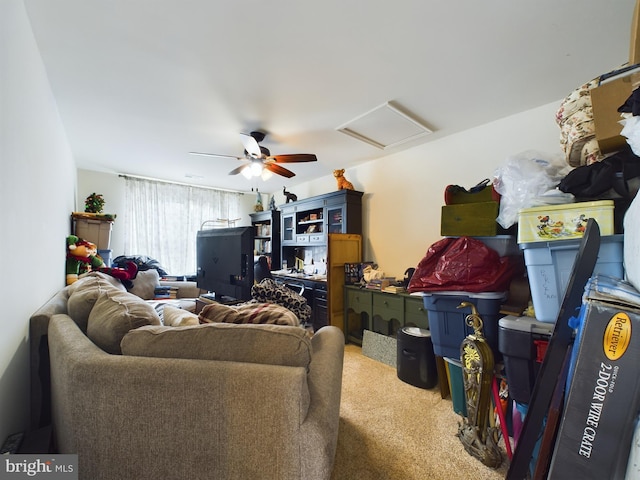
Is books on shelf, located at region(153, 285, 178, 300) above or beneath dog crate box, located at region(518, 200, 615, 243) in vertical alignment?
beneath

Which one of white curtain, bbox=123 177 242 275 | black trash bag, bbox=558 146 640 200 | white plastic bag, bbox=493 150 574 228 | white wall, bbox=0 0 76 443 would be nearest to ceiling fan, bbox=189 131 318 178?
white wall, bbox=0 0 76 443

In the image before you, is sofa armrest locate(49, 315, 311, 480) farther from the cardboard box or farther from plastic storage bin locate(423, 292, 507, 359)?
plastic storage bin locate(423, 292, 507, 359)

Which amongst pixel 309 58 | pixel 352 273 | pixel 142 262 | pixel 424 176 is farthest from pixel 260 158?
pixel 142 262

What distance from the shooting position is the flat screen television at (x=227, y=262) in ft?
5.84

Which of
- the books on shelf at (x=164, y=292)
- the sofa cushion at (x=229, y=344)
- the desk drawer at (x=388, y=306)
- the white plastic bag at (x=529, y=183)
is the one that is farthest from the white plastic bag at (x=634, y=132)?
the books on shelf at (x=164, y=292)

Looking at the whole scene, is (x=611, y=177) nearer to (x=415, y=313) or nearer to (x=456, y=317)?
(x=456, y=317)

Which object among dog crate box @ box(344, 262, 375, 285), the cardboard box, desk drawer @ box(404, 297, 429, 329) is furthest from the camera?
dog crate box @ box(344, 262, 375, 285)

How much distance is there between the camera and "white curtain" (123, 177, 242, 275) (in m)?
4.23

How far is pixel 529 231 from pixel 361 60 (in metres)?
1.36

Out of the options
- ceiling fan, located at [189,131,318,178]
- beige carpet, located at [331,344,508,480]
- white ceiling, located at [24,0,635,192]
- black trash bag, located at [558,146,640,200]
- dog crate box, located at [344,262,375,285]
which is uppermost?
white ceiling, located at [24,0,635,192]

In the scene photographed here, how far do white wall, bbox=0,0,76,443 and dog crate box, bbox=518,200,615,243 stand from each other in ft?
7.32

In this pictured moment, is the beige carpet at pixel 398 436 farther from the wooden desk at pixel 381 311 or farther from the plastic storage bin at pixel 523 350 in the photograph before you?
the wooden desk at pixel 381 311

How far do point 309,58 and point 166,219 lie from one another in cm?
403

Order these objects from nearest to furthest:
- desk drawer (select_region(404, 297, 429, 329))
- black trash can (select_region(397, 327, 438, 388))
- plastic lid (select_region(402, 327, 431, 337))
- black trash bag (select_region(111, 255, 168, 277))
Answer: black trash can (select_region(397, 327, 438, 388))
plastic lid (select_region(402, 327, 431, 337))
desk drawer (select_region(404, 297, 429, 329))
black trash bag (select_region(111, 255, 168, 277))
